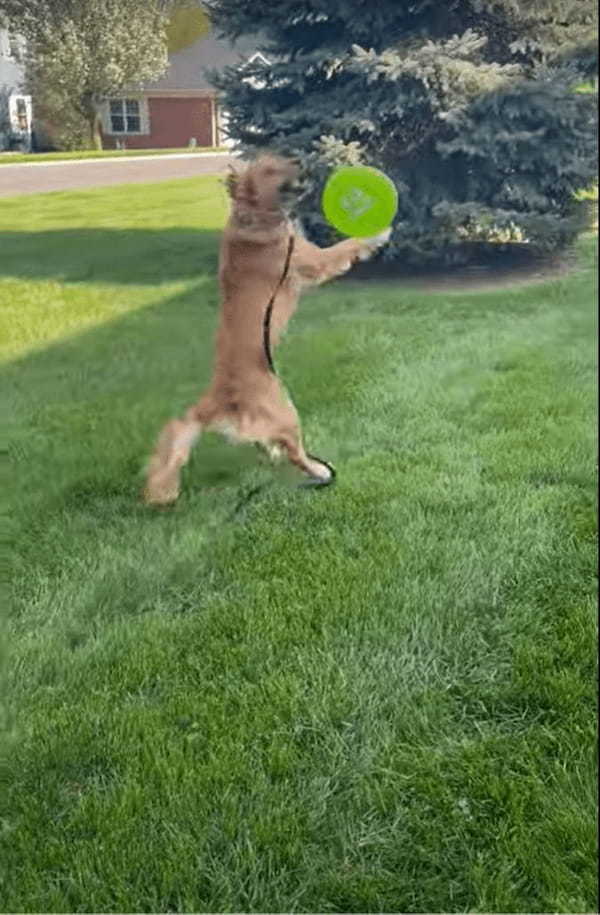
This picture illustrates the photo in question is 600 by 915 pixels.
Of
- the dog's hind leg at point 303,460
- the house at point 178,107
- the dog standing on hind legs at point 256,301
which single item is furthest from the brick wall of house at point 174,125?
the dog's hind leg at point 303,460

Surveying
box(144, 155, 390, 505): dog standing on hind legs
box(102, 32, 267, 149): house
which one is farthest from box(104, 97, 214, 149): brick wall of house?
box(144, 155, 390, 505): dog standing on hind legs

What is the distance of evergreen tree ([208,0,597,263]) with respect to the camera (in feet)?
2.06

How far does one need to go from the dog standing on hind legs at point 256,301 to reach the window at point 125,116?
0.14 metres

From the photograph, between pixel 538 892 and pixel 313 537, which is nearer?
pixel 538 892

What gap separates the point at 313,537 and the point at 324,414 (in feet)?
1.85

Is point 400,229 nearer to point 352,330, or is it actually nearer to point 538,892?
point 352,330

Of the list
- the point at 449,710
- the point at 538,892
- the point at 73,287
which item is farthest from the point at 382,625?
the point at 73,287

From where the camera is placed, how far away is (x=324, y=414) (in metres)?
0.79

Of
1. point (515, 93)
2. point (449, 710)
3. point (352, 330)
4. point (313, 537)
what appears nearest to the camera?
point (515, 93)

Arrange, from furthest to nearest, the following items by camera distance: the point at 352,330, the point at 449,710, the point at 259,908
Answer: the point at 449,710
the point at 259,908
the point at 352,330

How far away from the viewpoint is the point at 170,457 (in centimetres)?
71

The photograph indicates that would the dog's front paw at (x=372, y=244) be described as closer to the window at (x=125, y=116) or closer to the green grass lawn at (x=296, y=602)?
the green grass lawn at (x=296, y=602)

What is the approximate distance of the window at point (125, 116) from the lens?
0.71 metres

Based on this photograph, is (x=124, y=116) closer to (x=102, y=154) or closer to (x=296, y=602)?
(x=102, y=154)
